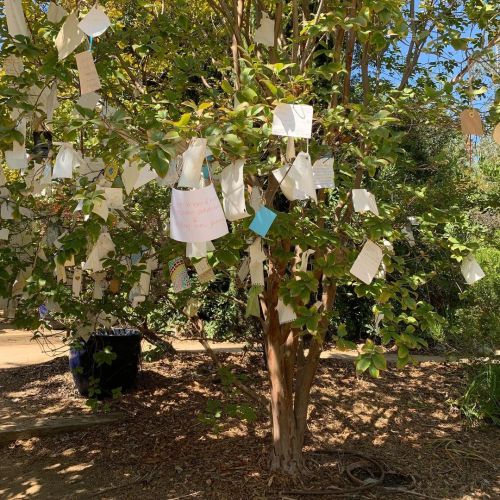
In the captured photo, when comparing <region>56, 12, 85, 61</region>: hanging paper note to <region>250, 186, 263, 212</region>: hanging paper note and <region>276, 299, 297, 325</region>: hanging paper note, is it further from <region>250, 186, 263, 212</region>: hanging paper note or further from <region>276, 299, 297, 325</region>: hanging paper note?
<region>276, 299, 297, 325</region>: hanging paper note

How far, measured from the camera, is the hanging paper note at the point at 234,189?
2.37 metres

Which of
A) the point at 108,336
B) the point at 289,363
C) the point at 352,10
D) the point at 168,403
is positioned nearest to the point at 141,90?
the point at 352,10

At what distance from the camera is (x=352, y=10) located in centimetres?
339

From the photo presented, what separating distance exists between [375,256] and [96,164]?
4.79ft

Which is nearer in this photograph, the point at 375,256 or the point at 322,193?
the point at 375,256

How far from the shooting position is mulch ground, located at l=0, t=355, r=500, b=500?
3885mm

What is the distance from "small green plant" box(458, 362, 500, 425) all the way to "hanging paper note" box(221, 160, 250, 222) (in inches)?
141

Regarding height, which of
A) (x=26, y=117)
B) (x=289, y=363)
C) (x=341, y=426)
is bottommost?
(x=341, y=426)

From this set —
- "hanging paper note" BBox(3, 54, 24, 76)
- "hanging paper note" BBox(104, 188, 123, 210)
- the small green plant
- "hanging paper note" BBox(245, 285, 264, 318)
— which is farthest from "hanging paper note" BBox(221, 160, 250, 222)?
the small green plant

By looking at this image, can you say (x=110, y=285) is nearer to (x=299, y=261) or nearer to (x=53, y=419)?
(x=299, y=261)

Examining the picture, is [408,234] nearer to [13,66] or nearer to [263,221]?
[263,221]

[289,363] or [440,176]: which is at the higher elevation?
[440,176]

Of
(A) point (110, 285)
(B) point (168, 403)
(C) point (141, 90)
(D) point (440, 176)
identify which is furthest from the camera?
(D) point (440, 176)

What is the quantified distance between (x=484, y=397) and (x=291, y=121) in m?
3.82
